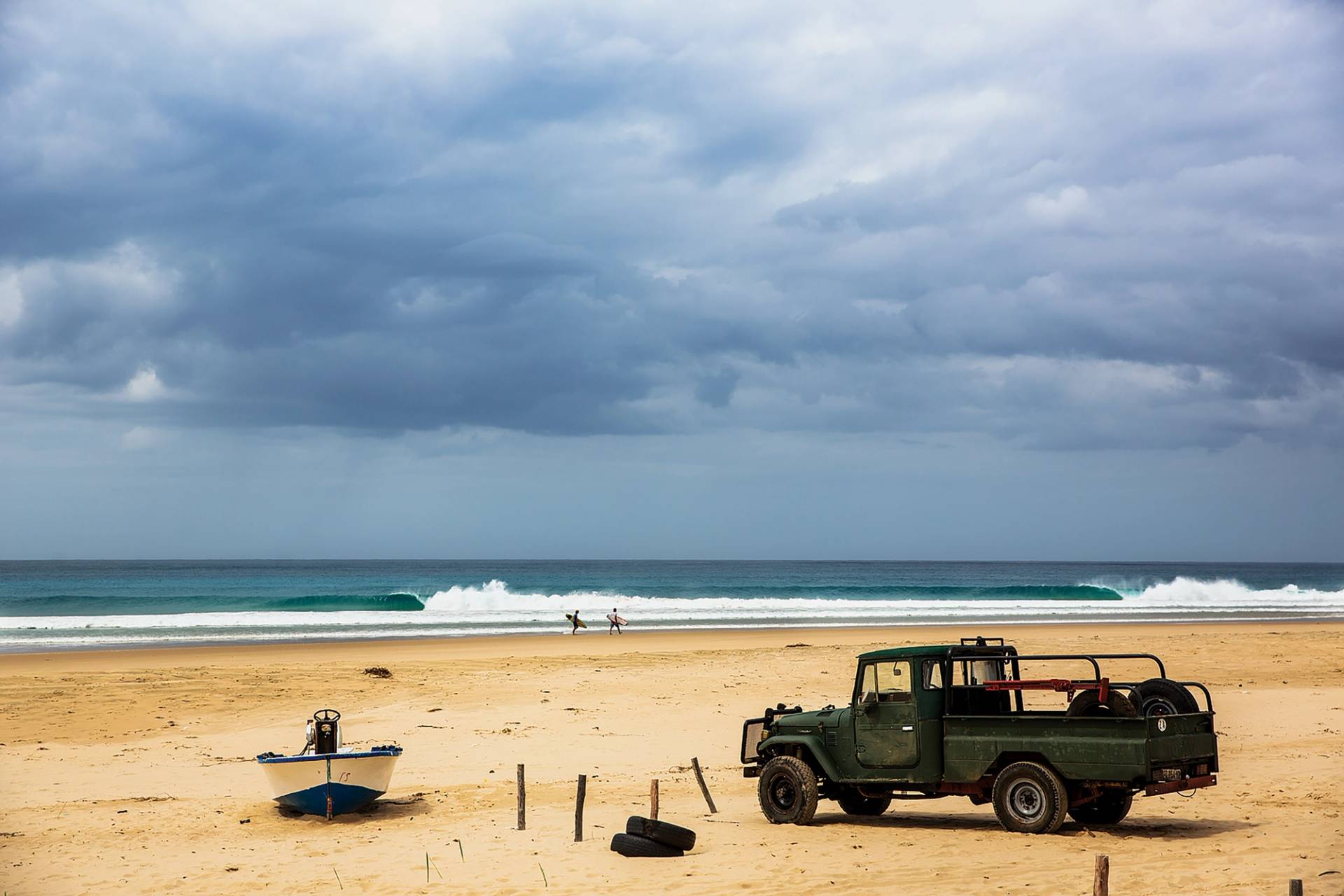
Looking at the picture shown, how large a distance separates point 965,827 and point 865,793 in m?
1.19

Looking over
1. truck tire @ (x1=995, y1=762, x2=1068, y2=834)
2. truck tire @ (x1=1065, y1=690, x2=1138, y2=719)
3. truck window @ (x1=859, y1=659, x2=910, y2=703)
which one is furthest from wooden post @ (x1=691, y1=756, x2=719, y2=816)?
truck tire @ (x1=1065, y1=690, x2=1138, y2=719)

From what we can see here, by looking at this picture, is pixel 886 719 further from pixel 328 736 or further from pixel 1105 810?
pixel 328 736

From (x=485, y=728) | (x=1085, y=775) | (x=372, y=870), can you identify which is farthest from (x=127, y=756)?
(x=1085, y=775)

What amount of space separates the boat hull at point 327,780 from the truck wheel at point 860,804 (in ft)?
19.4

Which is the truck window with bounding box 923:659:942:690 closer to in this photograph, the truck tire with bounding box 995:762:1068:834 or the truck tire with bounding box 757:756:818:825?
the truck tire with bounding box 995:762:1068:834

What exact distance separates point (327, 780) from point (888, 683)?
726cm

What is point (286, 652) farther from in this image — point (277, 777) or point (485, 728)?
point (277, 777)

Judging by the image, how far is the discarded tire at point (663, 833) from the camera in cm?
1238

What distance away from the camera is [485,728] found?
2259 cm

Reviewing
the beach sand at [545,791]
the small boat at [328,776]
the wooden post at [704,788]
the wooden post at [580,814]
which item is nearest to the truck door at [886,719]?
the beach sand at [545,791]

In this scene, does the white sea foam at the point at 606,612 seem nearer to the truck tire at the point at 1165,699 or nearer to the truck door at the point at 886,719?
the truck door at the point at 886,719

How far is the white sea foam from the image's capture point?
50250mm

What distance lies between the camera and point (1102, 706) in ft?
40.5

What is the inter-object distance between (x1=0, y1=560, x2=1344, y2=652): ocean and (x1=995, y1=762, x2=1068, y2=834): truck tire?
121 ft
